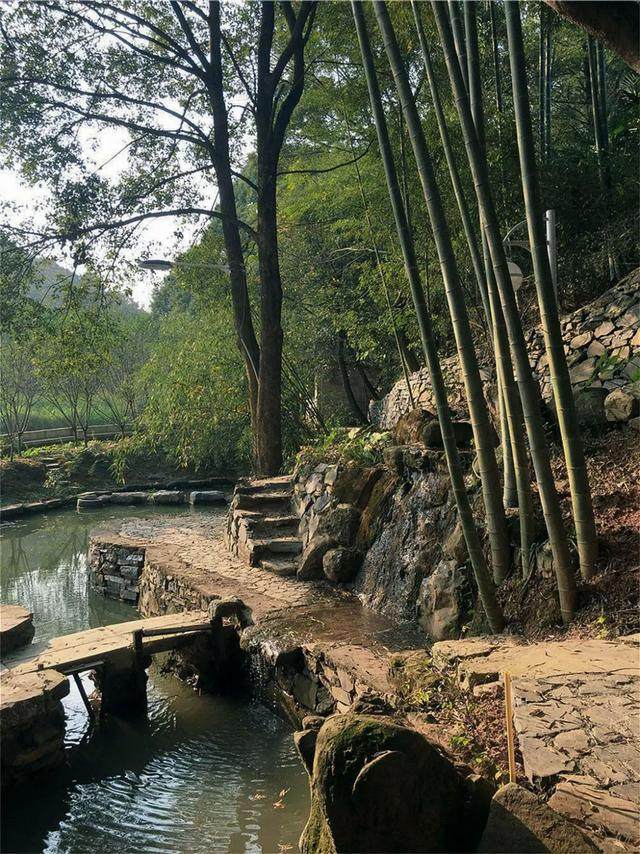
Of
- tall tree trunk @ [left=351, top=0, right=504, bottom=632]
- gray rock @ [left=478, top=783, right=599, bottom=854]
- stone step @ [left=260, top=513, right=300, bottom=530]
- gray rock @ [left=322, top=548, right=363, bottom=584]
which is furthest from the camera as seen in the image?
stone step @ [left=260, top=513, right=300, bottom=530]

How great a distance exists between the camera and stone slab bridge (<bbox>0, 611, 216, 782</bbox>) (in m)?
4.01

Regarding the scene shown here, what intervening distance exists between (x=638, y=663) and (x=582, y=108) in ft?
43.2

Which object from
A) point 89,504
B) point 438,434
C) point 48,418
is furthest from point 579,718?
point 48,418

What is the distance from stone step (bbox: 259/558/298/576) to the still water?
4.57ft

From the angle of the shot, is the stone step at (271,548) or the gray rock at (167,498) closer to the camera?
the stone step at (271,548)

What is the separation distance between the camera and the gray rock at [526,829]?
6.77ft

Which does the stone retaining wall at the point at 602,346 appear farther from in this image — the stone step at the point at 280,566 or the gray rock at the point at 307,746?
the gray rock at the point at 307,746

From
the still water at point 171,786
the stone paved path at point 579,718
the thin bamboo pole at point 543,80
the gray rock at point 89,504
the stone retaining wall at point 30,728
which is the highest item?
the thin bamboo pole at point 543,80

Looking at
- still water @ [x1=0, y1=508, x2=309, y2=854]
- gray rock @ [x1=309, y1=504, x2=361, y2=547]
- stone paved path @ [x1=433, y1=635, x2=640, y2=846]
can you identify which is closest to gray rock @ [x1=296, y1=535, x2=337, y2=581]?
gray rock @ [x1=309, y1=504, x2=361, y2=547]

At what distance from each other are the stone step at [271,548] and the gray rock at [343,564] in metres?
0.96

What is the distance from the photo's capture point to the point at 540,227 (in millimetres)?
3479

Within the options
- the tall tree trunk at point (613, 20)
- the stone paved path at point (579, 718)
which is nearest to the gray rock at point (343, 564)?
the stone paved path at point (579, 718)

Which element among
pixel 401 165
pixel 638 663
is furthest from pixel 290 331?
pixel 638 663

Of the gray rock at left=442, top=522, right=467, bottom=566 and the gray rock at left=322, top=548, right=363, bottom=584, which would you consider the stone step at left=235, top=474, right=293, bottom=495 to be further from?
the gray rock at left=442, top=522, right=467, bottom=566
